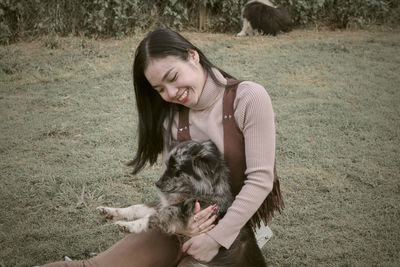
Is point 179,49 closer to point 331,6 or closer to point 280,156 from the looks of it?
point 280,156

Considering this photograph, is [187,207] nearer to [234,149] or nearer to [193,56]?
[234,149]

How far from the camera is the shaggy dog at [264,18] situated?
7.67 m

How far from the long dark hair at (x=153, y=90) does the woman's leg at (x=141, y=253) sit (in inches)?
23.0

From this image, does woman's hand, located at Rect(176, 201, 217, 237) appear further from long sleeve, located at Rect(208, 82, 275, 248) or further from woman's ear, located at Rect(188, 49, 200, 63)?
woman's ear, located at Rect(188, 49, 200, 63)

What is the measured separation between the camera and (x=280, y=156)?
13.9ft

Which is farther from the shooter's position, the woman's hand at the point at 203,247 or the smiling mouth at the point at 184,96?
the smiling mouth at the point at 184,96

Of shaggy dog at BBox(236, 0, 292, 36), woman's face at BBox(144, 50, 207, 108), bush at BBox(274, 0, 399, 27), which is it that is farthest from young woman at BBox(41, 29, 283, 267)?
bush at BBox(274, 0, 399, 27)

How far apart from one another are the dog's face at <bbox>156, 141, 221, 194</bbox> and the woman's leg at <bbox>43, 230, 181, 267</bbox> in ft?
1.06

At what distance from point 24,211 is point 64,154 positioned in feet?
3.32

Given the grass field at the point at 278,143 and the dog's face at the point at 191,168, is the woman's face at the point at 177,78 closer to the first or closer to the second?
the dog's face at the point at 191,168

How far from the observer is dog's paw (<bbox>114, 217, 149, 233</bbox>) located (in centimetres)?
224

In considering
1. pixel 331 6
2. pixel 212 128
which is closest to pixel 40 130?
pixel 212 128

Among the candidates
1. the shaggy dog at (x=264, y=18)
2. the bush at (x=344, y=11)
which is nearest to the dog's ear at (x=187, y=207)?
the shaggy dog at (x=264, y=18)

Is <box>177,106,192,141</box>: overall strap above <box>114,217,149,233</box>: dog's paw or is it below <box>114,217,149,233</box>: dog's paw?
above
